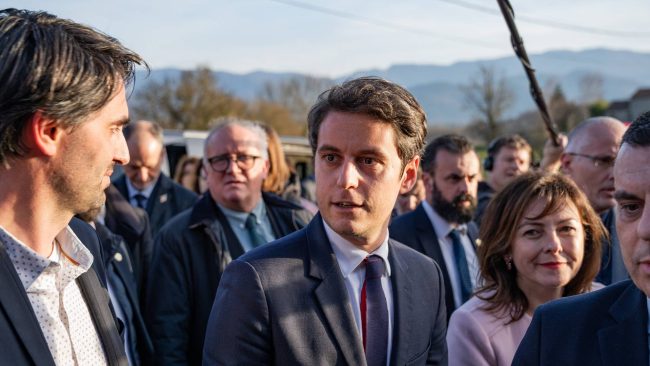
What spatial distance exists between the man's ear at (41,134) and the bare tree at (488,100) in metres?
49.7

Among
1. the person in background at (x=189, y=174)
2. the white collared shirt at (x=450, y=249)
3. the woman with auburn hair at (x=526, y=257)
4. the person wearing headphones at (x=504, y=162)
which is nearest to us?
the woman with auburn hair at (x=526, y=257)

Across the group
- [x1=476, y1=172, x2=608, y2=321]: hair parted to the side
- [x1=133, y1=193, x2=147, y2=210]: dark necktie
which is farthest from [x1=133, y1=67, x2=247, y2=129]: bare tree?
[x1=476, y1=172, x2=608, y2=321]: hair parted to the side

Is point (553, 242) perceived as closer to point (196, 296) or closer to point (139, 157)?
point (196, 296)

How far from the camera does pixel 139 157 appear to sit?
6699 mm

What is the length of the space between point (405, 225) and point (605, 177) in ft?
4.56

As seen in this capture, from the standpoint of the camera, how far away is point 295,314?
2445mm

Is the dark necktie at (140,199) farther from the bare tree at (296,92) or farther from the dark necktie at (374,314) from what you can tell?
the bare tree at (296,92)

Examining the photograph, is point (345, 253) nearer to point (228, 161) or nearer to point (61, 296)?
point (61, 296)

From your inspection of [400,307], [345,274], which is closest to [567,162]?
[400,307]

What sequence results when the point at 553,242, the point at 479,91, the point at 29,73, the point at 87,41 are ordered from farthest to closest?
the point at 479,91 < the point at 553,242 < the point at 87,41 < the point at 29,73

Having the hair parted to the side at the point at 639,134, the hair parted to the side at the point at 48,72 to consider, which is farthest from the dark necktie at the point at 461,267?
the hair parted to the side at the point at 48,72

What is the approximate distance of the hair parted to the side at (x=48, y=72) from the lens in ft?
6.43

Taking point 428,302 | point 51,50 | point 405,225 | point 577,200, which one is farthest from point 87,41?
point 405,225

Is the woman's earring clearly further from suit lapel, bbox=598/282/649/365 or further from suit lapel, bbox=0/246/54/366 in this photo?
suit lapel, bbox=0/246/54/366
